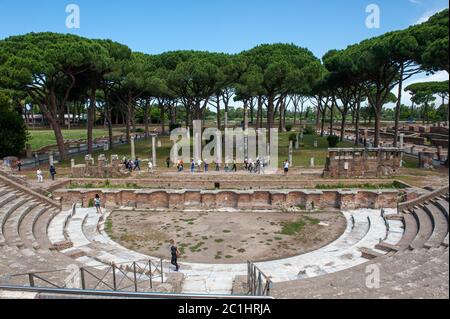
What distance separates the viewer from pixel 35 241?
12.6 meters

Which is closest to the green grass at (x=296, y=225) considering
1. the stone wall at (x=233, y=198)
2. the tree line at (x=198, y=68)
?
the stone wall at (x=233, y=198)

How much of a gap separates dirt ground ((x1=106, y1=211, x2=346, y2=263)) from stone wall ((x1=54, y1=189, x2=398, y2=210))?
3.13ft

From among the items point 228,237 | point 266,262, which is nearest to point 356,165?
point 228,237

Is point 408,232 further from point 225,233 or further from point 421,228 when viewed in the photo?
point 225,233

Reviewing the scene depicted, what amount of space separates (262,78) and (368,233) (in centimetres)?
2111

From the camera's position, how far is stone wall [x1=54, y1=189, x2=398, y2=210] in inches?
708

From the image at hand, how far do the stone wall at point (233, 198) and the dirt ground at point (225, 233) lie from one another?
954 millimetres

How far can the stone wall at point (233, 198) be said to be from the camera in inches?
708

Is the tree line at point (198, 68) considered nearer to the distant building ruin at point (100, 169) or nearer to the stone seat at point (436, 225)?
the distant building ruin at point (100, 169)

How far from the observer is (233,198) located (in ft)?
61.5

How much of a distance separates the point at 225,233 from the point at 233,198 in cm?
423

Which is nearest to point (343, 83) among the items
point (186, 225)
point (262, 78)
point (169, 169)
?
point (262, 78)

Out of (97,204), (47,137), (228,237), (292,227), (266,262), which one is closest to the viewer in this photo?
(266,262)

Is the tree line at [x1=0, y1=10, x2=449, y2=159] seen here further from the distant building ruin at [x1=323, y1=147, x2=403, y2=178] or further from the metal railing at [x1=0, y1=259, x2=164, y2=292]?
the metal railing at [x1=0, y1=259, x2=164, y2=292]
